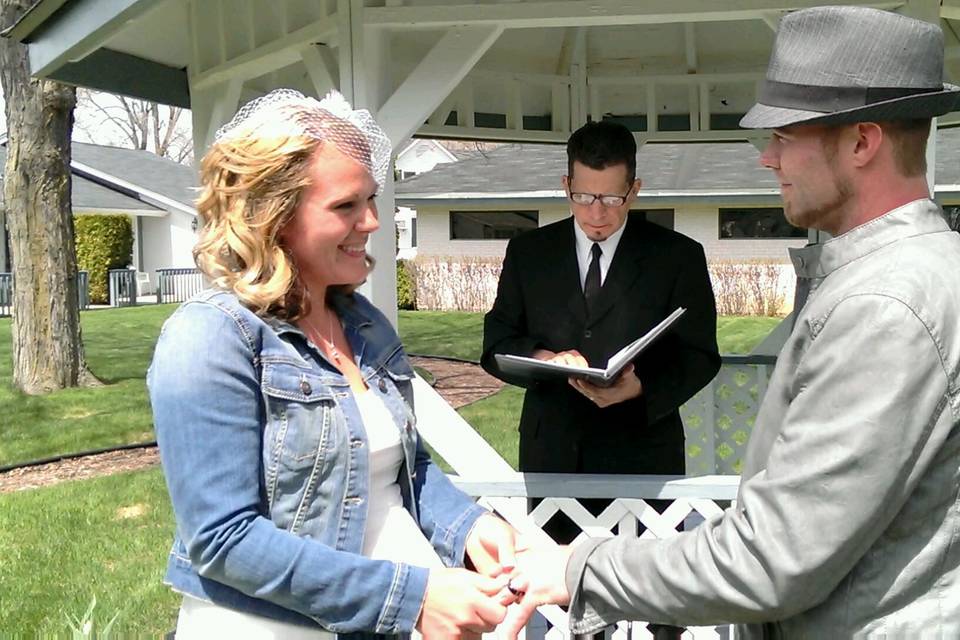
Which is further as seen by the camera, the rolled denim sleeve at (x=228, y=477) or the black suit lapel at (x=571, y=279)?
the black suit lapel at (x=571, y=279)

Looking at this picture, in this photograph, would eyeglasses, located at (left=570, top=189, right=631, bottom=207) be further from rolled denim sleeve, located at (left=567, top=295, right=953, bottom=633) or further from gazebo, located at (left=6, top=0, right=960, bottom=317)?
rolled denim sleeve, located at (left=567, top=295, right=953, bottom=633)

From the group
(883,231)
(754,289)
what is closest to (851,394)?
(883,231)

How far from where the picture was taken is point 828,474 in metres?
1.42

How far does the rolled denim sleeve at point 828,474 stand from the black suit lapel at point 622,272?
163cm

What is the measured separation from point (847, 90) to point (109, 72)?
5146 millimetres

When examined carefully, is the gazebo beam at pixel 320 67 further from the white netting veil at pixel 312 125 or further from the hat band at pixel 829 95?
the hat band at pixel 829 95

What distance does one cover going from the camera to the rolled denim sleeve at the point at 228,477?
1.71m

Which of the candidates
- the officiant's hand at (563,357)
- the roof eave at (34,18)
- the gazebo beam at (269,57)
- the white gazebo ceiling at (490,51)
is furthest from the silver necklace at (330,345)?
the roof eave at (34,18)

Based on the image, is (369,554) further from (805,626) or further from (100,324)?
(100,324)

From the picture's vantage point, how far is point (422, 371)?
1378 centimetres

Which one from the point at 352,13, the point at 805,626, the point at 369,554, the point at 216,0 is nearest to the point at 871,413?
the point at 805,626

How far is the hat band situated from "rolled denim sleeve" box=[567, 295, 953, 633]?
0.33m

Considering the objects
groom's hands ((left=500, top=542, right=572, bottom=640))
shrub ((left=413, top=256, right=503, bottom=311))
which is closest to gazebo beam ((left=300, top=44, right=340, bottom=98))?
groom's hands ((left=500, top=542, right=572, bottom=640))

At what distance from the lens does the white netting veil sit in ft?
6.16
